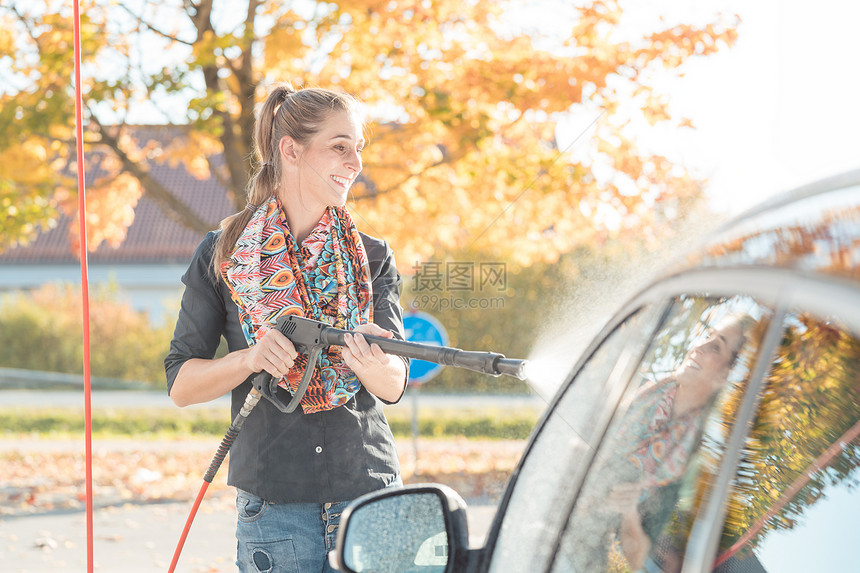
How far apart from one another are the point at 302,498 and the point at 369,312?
0.47 m

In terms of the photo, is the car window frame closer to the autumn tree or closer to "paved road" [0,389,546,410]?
the autumn tree

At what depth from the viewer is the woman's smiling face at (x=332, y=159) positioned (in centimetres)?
222

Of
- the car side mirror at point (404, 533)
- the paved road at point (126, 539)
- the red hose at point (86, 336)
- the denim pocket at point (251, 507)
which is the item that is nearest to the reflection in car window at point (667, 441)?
the car side mirror at point (404, 533)

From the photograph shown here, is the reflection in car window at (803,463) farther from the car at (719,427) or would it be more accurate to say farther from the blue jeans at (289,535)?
the blue jeans at (289,535)

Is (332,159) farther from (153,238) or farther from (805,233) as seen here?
(153,238)

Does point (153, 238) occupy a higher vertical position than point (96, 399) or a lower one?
higher

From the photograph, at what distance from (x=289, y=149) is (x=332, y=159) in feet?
0.42

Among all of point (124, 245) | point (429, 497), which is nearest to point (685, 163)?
Answer: point (429, 497)

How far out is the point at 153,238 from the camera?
26.2m

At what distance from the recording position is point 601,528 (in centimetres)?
126

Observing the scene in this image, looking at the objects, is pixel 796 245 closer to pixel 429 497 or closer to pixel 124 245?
pixel 429 497

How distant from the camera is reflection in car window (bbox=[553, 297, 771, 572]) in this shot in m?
0.99

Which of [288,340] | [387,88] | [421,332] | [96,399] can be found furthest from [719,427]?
[96,399]

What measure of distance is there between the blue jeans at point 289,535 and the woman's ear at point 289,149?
32.1 inches
